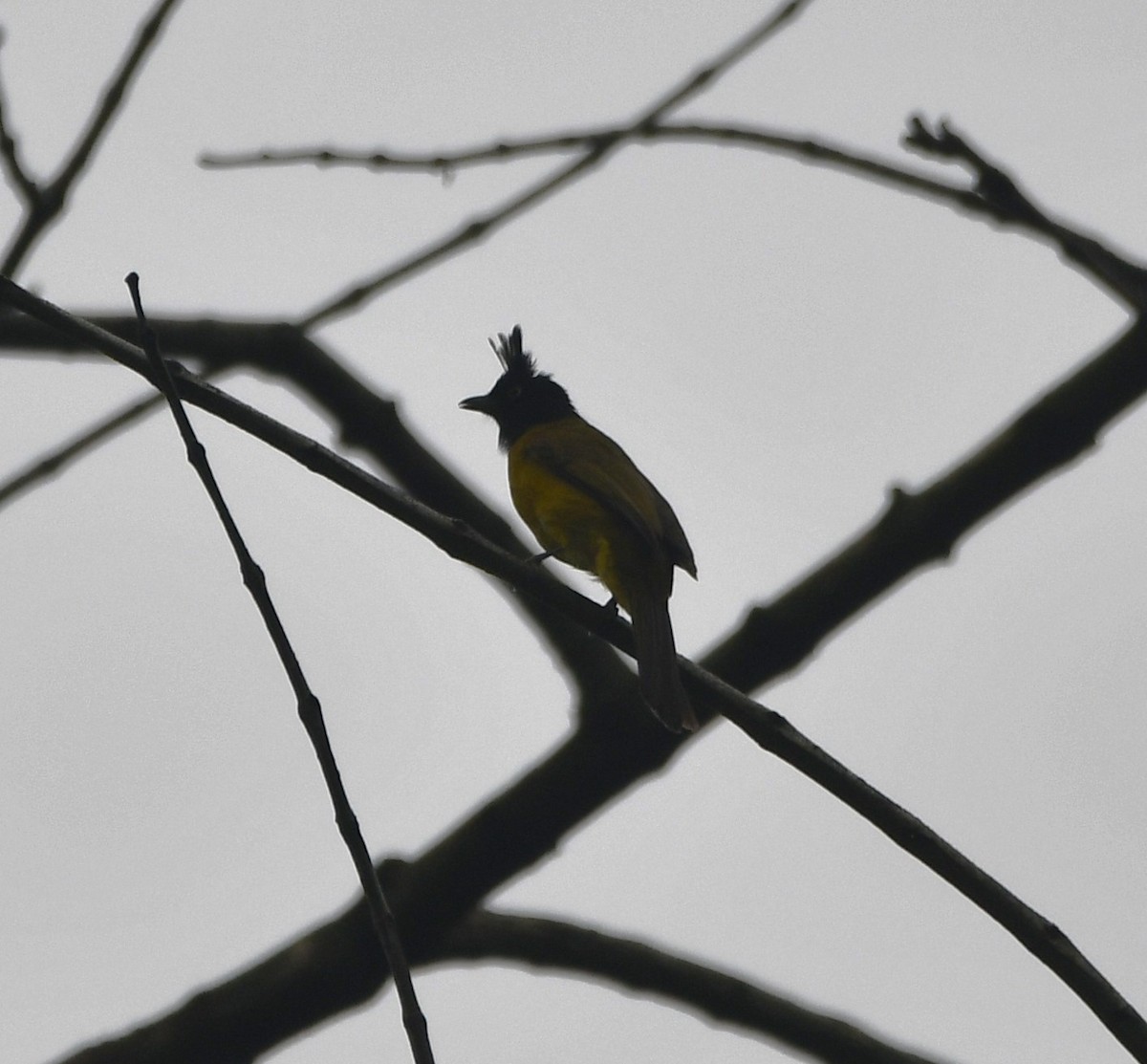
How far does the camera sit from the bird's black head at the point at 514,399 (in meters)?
7.09

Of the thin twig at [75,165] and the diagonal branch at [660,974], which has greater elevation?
the thin twig at [75,165]

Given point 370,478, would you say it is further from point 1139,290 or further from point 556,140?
point 1139,290

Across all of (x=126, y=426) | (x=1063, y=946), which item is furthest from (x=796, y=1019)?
(x=126, y=426)

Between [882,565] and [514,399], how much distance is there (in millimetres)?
3871

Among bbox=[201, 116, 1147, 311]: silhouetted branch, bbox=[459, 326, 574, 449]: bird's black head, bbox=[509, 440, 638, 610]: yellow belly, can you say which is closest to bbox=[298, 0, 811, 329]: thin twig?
bbox=[201, 116, 1147, 311]: silhouetted branch

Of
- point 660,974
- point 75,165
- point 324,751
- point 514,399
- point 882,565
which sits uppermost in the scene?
point 514,399

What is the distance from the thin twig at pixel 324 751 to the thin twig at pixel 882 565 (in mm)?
317

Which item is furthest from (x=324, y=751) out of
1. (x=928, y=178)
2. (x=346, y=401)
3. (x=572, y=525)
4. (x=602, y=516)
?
(x=572, y=525)

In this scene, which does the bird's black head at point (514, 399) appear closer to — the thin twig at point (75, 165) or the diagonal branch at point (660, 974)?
the diagonal branch at point (660, 974)

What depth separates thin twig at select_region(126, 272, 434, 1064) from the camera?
2.00 metres

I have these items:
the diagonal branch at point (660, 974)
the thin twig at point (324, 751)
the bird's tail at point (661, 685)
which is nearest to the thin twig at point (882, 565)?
the bird's tail at point (661, 685)

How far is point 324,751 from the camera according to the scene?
2.13 metres

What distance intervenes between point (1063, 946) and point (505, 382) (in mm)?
5197

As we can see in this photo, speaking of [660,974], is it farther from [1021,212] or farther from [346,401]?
[1021,212]
